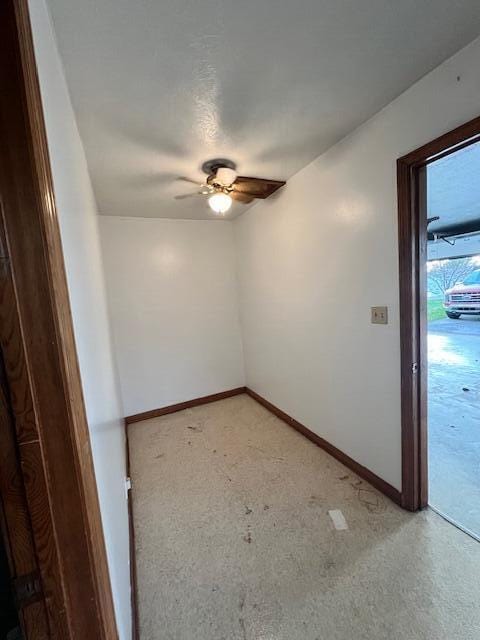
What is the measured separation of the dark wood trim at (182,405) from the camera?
3074 mm

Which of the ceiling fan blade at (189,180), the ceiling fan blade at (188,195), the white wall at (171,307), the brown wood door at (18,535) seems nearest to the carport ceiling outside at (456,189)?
the ceiling fan blade at (189,180)

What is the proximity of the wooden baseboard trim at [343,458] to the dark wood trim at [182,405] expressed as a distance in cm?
64

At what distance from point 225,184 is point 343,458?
227cm

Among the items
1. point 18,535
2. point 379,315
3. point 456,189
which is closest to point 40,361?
point 18,535

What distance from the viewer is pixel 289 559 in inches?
55.1

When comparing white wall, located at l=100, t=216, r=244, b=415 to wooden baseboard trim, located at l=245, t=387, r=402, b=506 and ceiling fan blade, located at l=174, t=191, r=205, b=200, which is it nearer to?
ceiling fan blade, located at l=174, t=191, r=205, b=200

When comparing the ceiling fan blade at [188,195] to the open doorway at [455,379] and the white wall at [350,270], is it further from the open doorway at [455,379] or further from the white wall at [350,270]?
the open doorway at [455,379]

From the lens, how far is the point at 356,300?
6.02 ft

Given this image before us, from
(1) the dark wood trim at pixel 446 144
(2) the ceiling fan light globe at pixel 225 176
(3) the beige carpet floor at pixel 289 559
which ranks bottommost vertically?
(3) the beige carpet floor at pixel 289 559

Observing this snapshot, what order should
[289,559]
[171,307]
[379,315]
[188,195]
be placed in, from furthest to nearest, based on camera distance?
[171,307]
[188,195]
[379,315]
[289,559]

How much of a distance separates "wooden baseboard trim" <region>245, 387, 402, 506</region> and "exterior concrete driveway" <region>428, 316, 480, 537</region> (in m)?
0.24

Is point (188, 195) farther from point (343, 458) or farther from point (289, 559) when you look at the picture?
point (289, 559)

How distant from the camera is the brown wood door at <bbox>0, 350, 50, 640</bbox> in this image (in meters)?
0.45

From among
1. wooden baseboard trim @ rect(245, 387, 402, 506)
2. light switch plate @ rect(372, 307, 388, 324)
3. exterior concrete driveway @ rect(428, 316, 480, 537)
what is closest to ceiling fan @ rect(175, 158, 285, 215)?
light switch plate @ rect(372, 307, 388, 324)
